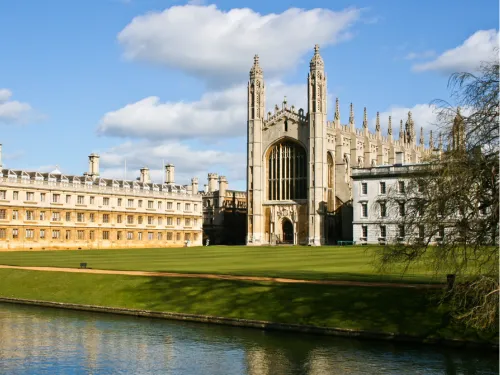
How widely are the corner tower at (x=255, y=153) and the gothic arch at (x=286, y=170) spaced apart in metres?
1.40

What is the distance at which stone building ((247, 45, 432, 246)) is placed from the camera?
85.2 metres

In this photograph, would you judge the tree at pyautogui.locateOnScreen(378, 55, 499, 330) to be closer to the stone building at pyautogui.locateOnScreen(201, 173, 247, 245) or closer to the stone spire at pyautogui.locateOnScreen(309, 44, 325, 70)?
the stone spire at pyautogui.locateOnScreen(309, 44, 325, 70)

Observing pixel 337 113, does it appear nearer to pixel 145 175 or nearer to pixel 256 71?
pixel 256 71

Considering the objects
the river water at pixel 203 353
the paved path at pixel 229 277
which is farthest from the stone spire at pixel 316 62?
the river water at pixel 203 353

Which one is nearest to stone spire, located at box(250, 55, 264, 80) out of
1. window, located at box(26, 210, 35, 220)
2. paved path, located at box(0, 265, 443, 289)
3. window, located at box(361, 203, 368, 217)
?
window, located at box(361, 203, 368, 217)

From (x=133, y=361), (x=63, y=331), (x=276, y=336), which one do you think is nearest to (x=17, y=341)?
(x=63, y=331)

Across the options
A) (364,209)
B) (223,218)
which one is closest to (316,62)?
(364,209)

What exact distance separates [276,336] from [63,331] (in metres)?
7.50

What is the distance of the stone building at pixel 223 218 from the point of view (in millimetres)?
102500

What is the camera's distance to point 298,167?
88.4 meters

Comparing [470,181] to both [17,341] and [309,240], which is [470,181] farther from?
[309,240]

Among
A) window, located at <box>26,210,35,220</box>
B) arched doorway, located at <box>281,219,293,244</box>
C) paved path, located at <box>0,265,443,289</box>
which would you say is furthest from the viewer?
arched doorway, located at <box>281,219,293,244</box>

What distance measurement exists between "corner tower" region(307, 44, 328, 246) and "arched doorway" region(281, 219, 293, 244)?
18.9 ft

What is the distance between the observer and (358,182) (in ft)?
252
